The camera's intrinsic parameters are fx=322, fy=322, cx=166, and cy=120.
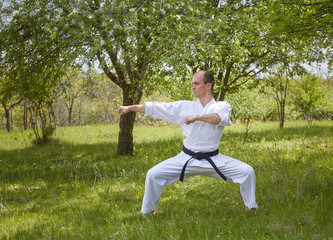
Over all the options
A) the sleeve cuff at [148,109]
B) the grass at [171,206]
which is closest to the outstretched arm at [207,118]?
the sleeve cuff at [148,109]

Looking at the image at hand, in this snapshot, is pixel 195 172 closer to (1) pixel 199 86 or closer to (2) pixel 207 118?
(2) pixel 207 118

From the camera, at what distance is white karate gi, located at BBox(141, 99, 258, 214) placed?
4.41 m

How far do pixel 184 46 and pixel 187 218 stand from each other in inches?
175

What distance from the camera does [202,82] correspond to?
463 centimetres

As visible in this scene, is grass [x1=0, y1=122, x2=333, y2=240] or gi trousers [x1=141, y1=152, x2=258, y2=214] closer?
grass [x1=0, y1=122, x2=333, y2=240]

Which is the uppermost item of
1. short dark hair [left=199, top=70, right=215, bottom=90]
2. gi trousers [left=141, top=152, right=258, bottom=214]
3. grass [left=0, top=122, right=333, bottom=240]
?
short dark hair [left=199, top=70, right=215, bottom=90]

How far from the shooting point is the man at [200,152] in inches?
173

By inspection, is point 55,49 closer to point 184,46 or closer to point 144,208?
point 184,46

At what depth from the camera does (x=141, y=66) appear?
9625 mm

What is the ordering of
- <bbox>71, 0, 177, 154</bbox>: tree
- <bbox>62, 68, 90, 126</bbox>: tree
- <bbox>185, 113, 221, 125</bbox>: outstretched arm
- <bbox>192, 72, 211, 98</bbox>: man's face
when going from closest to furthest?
<bbox>185, 113, 221, 125</bbox>: outstretched arm → <bbox>192, 72, 211, 98</bbox>: man's face → <bbox>71, 0, 177, 154</bbox>: tree → <bbox>62, 68, 90, 126</bbox>: tree

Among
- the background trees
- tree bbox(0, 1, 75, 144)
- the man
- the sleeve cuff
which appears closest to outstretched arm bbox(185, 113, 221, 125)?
the man

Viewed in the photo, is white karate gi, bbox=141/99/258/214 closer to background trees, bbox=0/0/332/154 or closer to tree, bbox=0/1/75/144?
background trees, bbox=0/0/332/154

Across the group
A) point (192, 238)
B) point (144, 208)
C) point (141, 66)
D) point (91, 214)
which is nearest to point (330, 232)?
point (192, 238)

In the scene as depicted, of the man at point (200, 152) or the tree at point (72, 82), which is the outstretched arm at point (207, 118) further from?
the tree at point (72, 82)
